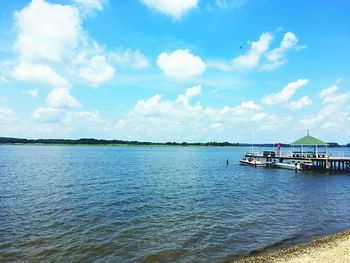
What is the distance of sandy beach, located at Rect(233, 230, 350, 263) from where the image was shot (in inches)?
463

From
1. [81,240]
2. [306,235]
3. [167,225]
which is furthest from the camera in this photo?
[167,225]

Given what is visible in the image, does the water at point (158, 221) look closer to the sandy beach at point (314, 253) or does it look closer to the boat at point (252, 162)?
the sandy beach at point (314, 253)

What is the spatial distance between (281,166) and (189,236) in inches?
1720

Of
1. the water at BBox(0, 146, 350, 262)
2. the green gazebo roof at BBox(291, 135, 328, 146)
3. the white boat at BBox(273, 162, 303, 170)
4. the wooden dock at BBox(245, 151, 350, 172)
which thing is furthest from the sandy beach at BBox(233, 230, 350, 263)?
the wooden dock at BBox(245, 151, 350, 172)

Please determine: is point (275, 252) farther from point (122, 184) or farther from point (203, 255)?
point (122, 184)

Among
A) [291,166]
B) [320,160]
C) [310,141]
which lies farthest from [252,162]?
[320,160]

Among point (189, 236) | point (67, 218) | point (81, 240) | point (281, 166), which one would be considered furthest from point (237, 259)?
point (281, 166)

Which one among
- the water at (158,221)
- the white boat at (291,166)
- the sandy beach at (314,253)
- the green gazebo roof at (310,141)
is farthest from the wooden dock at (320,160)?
the sandy beach at (314,253)

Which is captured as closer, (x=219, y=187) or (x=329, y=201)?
(x=329, y=201)

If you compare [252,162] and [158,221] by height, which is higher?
[252,162]

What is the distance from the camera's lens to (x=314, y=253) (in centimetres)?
1255

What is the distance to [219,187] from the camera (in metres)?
33.5

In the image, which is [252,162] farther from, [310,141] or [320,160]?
[320,160]

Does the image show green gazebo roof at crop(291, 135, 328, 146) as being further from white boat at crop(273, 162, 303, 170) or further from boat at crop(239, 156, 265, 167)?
boat at crop(239, 156, 265, 167)
